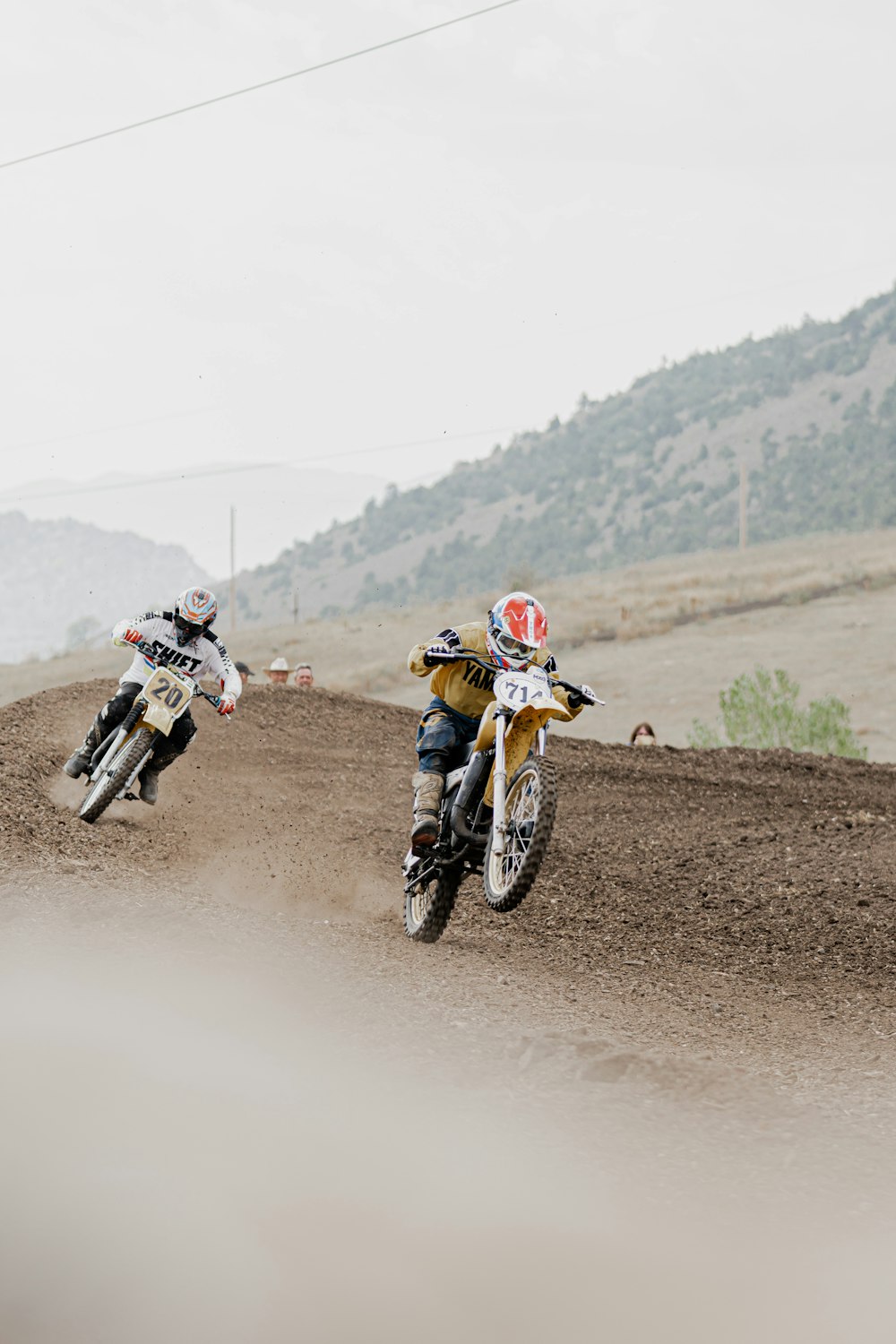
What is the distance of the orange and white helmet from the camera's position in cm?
863

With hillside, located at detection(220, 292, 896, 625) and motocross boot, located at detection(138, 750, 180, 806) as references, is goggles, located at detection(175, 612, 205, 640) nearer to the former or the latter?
motocross boot, located at detection(138, 750, 180, 806)

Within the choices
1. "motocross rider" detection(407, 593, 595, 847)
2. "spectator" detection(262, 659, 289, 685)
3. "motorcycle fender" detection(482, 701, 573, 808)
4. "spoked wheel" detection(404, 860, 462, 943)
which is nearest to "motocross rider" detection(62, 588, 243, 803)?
"spoked wheel" detection(404, 860, 462, 943)

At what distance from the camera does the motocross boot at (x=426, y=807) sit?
9172 mm

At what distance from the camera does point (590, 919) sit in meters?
11.7

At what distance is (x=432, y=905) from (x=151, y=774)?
11.3 feet

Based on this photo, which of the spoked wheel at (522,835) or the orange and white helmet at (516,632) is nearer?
the spoked wheel at (522,835)

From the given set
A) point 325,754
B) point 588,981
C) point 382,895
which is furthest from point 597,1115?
point 325,754

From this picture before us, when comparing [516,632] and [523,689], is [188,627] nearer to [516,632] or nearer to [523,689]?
[516,632]

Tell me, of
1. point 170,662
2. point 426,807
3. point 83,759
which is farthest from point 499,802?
point 83,759

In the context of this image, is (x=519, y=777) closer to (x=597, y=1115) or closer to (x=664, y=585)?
(x=597, y=1115)

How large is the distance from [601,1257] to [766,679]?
63.6 ft

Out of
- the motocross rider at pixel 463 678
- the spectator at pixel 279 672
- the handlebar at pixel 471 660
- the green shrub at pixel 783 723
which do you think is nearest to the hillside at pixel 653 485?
the green shrub at pixel 783 723

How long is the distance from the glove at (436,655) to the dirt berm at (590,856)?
2396 mm

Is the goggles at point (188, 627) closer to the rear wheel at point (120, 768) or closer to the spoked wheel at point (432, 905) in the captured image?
the rear wheel at point (120, 768)
